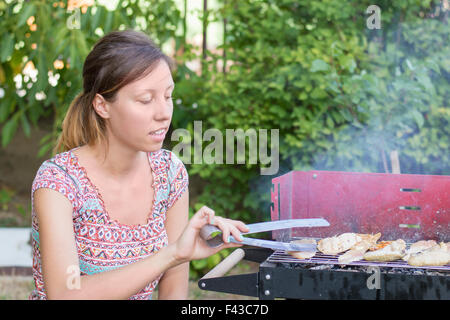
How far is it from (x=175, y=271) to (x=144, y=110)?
69cm

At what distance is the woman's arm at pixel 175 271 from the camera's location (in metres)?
2.16

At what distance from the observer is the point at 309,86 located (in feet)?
11.7

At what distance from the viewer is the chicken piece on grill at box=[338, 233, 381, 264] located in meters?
1.72

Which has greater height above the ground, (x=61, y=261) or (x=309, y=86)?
(x=309, y=86)

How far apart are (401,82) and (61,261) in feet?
7.03

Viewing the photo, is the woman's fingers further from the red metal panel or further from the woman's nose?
the red metal panel

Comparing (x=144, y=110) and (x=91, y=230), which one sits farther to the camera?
(x=91, y=230)

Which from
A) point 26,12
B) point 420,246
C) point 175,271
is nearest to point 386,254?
point 420,246

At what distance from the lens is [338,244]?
6.26 feet

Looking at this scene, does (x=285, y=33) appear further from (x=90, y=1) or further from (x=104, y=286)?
(x=104, y=286)

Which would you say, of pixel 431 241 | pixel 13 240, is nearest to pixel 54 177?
pixel 431 241

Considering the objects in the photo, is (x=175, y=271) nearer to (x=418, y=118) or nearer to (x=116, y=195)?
(x=116, y=195)

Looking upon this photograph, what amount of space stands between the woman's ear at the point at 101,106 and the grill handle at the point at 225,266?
24.6 inches

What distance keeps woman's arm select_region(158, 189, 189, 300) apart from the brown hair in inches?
15.1
